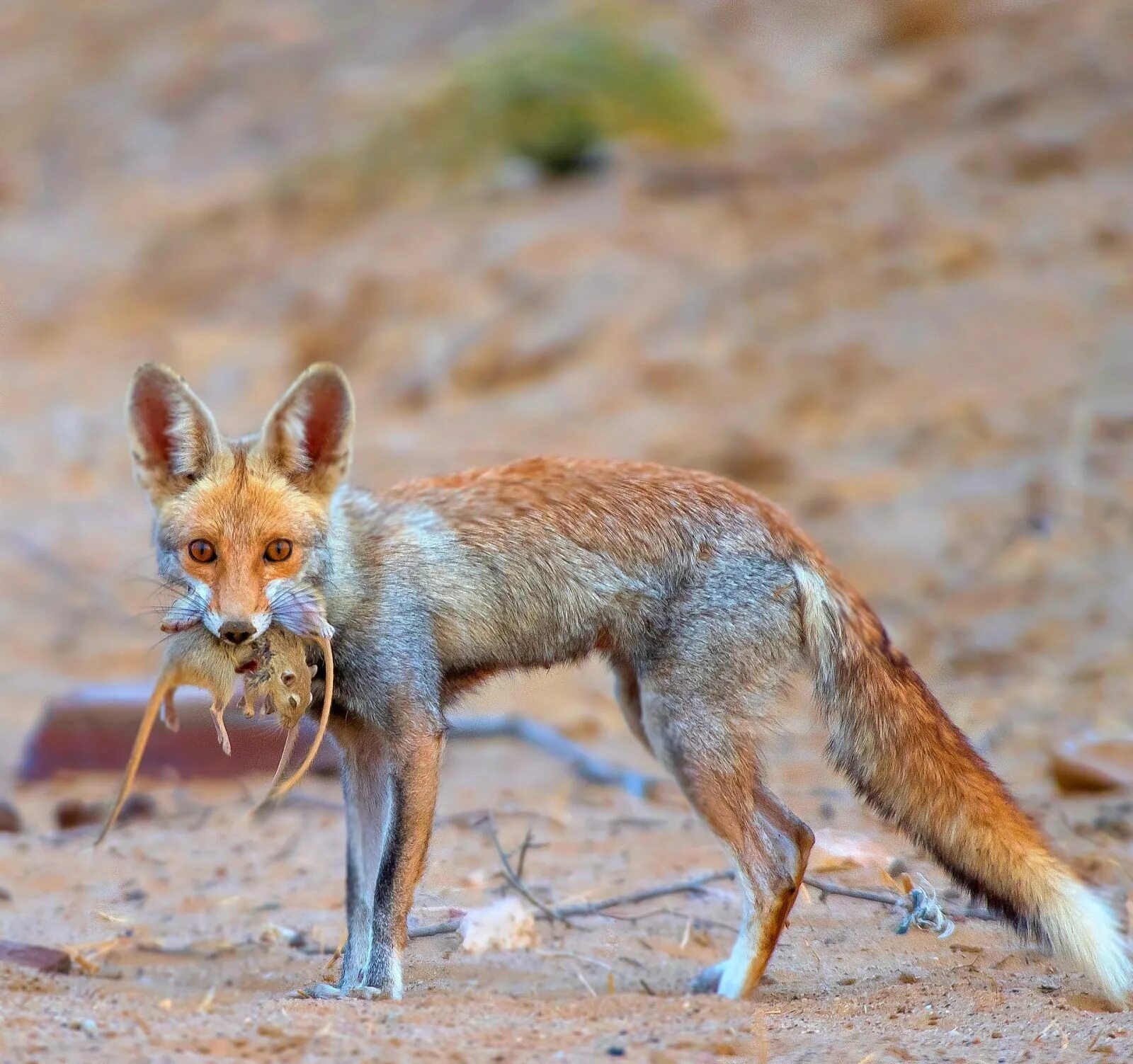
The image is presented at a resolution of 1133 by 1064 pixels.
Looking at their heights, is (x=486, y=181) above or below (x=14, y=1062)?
above

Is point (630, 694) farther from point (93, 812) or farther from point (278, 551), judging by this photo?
point (93, 812)

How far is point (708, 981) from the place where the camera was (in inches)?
189

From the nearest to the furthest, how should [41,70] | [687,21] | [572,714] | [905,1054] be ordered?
[905,1054]
[572,714]
[687,21]
[41,70]

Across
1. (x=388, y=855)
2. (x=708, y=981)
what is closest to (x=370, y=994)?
(x=388, y=855)

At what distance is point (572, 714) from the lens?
30.2 ft

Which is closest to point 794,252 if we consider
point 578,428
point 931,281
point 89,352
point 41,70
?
point 931,281

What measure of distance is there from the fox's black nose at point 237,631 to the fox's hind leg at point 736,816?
1416 mm

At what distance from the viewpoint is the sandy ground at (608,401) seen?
470 cm

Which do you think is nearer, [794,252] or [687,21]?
[794,252]

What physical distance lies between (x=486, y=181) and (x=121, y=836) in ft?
38.2

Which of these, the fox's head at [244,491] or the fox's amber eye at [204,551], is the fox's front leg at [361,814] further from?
the fox's amber eye at [204,551]

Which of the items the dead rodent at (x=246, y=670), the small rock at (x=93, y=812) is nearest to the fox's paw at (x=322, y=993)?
the dead rodent at (x=246, y=670)

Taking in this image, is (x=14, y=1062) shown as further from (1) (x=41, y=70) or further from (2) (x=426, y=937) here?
(1) (x=41, y=70)

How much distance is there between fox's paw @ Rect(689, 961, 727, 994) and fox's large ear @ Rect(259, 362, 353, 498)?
6.95 feet
